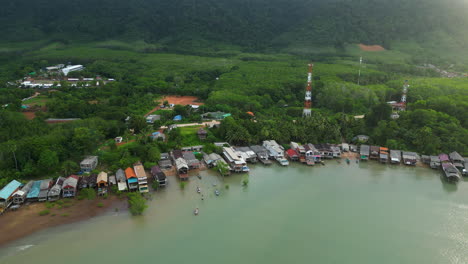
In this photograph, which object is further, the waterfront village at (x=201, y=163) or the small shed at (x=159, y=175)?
the small shed at (x=159, y=175)

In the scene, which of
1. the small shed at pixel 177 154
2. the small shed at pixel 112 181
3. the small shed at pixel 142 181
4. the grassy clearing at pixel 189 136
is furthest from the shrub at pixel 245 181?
the small shed at pixel 112 181

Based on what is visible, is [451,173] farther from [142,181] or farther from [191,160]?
[142,181]

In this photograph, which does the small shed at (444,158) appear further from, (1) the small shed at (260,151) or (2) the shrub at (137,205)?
(2) the shrub at (137,205)

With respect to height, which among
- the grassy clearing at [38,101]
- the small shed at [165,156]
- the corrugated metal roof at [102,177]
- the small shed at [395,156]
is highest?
the grassy clearing at [38,101]

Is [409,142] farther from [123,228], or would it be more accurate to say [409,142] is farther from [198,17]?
[198,17]

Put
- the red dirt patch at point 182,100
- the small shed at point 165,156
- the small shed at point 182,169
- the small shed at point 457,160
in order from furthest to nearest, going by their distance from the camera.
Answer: the red dirt patch at point 182,100 → the small shed at point 457,160 → the small shed at point 165,156 → the small shed at point 182,169

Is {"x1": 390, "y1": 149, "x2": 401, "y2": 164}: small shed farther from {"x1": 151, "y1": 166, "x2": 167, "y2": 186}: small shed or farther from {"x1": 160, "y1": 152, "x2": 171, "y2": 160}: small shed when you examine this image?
{"x1": 151, "y1": 166, "x2": 167, "y2": 186}: small shed

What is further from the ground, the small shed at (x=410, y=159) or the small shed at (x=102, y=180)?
the small shed at (x=102, y=180)

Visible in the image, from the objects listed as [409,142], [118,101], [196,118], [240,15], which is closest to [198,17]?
[240,15]
